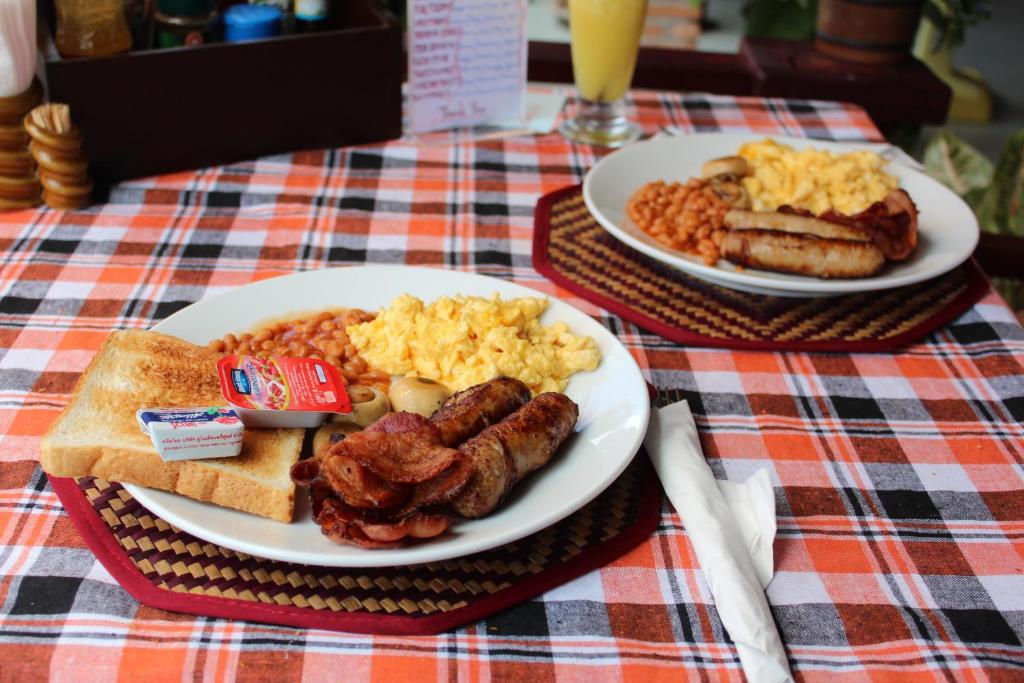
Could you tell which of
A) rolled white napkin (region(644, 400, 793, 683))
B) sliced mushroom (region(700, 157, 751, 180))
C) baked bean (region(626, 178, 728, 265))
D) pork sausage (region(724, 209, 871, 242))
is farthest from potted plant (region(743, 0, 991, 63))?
rolled white napkin (region(644, 400, 793, 683))

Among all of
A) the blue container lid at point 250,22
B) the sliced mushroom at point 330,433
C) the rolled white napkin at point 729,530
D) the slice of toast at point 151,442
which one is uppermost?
the blue container lid at point 250,22

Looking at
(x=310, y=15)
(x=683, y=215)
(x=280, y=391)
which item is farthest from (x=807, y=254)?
(x=310, y=15)

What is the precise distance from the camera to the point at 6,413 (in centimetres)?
149

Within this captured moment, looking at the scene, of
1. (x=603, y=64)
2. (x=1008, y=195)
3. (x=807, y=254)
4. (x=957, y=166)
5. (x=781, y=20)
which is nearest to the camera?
(x=807, y=254)

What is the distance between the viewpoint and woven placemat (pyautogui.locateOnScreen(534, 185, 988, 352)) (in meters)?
1.82

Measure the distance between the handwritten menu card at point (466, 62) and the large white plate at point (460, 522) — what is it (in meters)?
1.00

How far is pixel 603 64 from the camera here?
258cm

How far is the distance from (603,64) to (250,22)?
3.11 feet

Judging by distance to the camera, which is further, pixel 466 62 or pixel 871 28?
pixel 871 28

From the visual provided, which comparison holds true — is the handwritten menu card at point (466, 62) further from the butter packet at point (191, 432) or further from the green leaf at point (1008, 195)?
the green leaf at point (1008, 195)

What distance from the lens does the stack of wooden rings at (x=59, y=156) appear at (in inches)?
79.8

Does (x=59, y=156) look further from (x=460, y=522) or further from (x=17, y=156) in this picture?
(x=460, y=522)

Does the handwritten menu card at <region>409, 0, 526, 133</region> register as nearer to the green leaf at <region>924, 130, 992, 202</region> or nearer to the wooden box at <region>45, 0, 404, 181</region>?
the wooden box at <region>45, 0, 404, 181</region>

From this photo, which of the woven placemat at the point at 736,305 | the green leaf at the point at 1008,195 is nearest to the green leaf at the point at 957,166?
the green leaf at the point at 1008,195
